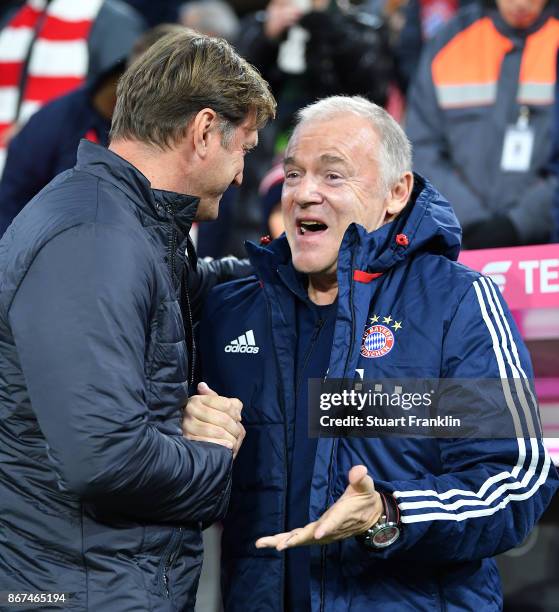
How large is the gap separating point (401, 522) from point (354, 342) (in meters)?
0.45

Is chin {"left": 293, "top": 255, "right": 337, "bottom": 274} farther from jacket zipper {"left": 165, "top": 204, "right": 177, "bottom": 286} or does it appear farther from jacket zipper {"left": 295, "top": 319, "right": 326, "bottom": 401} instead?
jacket zipper {"left": 165, "top": 204, "right": 177, "bottom": 286}

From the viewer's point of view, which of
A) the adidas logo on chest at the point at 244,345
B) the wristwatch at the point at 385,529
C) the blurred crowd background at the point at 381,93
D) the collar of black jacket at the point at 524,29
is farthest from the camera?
the collar of black jacket at the point at 524,29

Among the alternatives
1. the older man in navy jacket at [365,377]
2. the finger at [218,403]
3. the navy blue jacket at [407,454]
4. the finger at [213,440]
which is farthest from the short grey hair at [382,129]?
the finger at [213,440]

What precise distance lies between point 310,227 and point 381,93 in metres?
2.63

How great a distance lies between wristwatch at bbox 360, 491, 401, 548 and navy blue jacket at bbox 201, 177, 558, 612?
0.06 feet

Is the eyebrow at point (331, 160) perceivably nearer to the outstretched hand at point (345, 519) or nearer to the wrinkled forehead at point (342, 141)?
the wrinkled forehead at point (342, 141)

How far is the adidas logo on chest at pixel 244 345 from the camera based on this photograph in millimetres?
2900

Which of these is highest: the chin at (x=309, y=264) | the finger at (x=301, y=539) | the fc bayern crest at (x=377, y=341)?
the chin at (x=309, y=264)

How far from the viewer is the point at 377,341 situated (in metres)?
2.66

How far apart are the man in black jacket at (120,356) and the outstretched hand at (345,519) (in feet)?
0.66

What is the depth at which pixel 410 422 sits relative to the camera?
2.60 meters

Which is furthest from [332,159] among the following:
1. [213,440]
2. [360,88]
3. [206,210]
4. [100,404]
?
[360,88]

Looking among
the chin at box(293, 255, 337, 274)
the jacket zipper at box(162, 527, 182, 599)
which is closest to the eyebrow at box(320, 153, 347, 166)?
the chin at box(293, 255, 337, 274)

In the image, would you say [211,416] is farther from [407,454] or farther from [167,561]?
[407,454]
